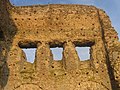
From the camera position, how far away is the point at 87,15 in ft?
48.0

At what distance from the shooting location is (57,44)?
13.8 m

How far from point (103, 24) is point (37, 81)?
4107 mm

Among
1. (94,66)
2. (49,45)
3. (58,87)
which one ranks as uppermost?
(49,45)

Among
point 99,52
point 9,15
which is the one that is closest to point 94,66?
point 99,52

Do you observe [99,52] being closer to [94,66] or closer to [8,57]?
[94,66]

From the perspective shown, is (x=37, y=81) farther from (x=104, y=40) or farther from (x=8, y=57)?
(x=104, y=40)

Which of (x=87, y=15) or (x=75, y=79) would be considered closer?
(x=75, y=79)

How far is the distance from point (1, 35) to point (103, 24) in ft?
15.4

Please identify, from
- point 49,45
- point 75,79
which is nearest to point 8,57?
point 49,45

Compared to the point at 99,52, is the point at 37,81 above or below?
below

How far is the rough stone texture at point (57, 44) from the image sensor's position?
41.0ft

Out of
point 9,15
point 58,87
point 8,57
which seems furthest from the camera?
point 9,15

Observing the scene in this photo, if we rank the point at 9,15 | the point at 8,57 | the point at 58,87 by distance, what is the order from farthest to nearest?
the point at 9,15 → the point at 8,57 → the point at 58,87

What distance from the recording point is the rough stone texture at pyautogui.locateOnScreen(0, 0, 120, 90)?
41.0 feet
